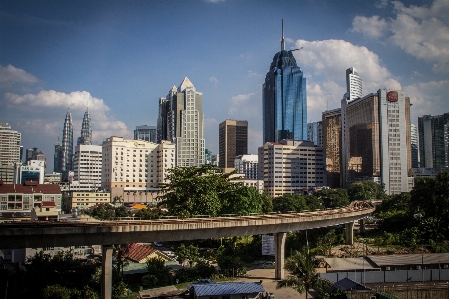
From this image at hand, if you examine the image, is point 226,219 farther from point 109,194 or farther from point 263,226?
point 109,194

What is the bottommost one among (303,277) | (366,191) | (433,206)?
(303,277)

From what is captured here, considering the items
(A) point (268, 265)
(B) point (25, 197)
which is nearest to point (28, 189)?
(B) point (25, 197)

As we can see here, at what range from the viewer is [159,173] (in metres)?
164

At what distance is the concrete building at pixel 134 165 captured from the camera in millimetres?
157000

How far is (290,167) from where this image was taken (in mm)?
170125

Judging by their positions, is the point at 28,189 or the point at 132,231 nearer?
the point at 132,231

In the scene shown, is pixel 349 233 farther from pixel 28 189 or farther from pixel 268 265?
pixel 28 189

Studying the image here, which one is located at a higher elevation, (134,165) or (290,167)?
(134,165)

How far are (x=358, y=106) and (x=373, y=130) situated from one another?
17.2 metres

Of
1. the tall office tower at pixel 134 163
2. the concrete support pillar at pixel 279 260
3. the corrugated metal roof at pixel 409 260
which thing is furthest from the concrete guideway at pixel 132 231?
the tall office tower at pixel 134 163

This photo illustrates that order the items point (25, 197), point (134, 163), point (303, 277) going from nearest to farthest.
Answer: point (303, 277), point (25, 197), point (134, 163)

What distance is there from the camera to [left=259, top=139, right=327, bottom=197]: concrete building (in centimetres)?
16875

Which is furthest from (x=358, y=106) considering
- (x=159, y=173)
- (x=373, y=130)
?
(x=159, y=173)

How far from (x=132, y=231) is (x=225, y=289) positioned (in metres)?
9.19
